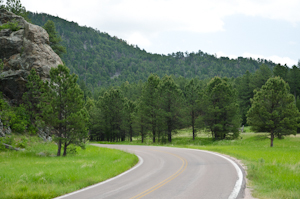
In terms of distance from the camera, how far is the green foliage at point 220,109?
4112cm

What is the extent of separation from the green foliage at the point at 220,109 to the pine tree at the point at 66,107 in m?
26.3

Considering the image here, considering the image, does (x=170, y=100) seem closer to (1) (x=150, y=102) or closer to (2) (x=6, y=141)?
(1) (x=150, y=102)

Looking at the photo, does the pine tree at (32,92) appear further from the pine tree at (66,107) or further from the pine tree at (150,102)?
the pine tree at (150,102)

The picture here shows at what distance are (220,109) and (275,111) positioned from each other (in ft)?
41.3

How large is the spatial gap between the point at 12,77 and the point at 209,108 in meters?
31.3

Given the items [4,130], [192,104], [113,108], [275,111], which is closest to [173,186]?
[4,130]

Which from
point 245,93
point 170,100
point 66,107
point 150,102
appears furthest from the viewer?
point 245,93

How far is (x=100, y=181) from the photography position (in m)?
11.8

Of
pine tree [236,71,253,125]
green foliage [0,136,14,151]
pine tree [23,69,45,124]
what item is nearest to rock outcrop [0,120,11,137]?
green foliage [0,136,14,151]

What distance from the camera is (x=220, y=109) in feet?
135

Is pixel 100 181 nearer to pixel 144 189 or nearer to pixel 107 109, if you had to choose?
pixel 144 189

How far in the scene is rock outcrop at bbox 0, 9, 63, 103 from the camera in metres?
29.3

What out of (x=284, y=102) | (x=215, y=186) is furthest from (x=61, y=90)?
(x=284, y=102)

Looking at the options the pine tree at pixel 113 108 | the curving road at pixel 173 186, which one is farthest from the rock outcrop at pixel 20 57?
the curving road at pixel 173 186
